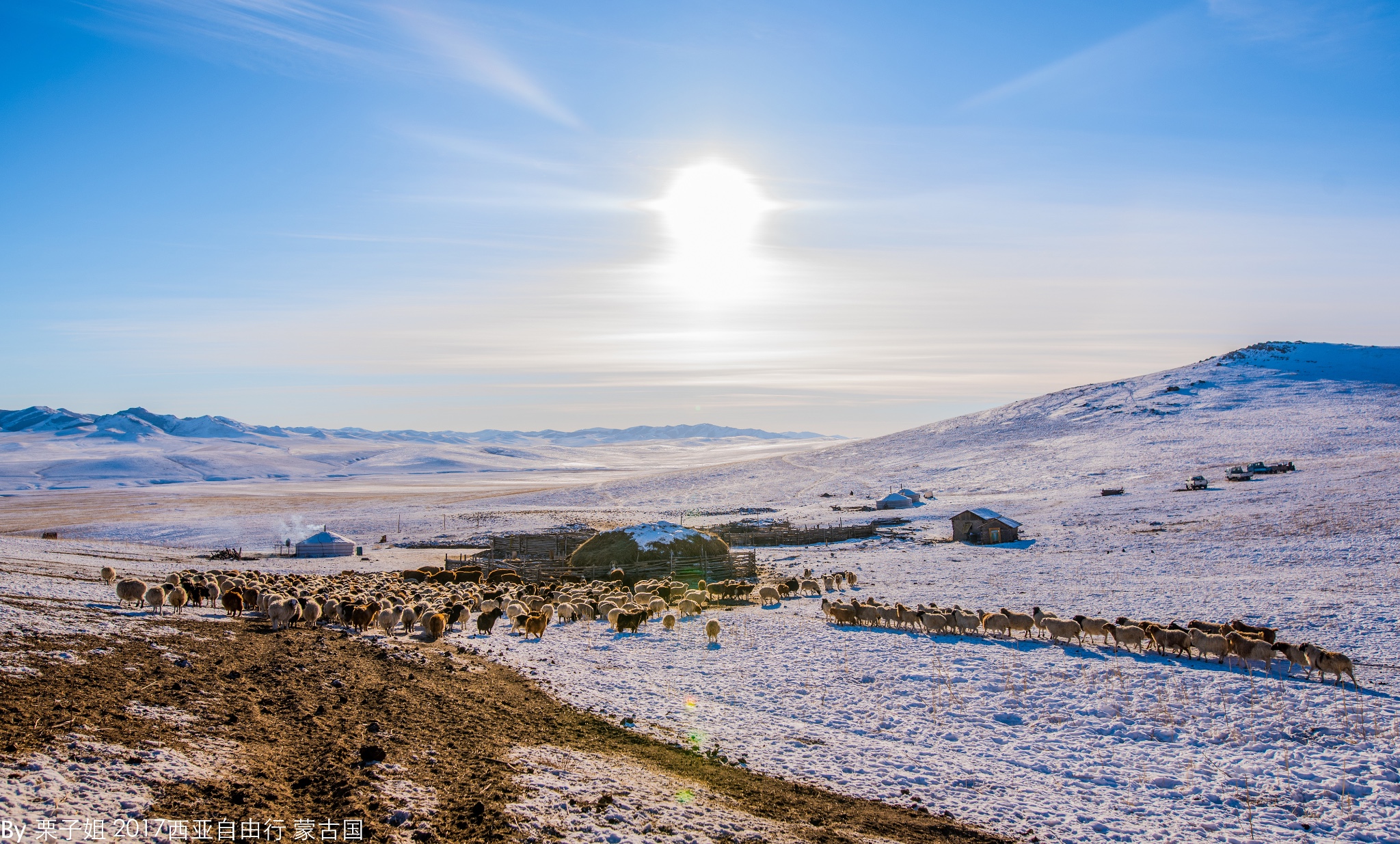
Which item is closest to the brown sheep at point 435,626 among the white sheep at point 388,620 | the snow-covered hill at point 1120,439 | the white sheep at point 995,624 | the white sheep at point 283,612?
the white sheep at point 388,620

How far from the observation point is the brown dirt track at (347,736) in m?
8.09

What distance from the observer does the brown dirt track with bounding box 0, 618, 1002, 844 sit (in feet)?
26.6

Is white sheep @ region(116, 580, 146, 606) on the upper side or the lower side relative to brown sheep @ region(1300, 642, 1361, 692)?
upper

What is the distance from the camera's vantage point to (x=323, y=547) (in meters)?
51.7

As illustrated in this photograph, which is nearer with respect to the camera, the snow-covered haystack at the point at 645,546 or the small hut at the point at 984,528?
the snow-covered haystack at the point at 645,546

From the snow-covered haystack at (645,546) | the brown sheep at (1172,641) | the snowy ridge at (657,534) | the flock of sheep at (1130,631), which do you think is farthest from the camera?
the snowy ridge at (657,534)

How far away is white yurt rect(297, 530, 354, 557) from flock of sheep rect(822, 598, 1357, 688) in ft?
131

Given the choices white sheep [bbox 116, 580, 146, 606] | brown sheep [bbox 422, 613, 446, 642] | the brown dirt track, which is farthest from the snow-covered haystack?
the brown dirt track

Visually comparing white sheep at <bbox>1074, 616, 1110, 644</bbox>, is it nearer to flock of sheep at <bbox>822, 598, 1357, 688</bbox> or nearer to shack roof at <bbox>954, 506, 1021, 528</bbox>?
flock of sheep at <bbox>822, 598, 1357, 688</bbox>

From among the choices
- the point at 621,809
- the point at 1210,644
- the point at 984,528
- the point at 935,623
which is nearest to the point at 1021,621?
the point at 935,623

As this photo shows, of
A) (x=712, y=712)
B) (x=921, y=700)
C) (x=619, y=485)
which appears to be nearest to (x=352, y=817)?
(x=712, y=712)

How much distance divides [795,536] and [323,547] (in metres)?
31.8

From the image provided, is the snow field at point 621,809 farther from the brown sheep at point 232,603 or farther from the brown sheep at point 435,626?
the brown sheep at point 232,603

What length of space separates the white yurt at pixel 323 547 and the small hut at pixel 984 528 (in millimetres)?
40323
